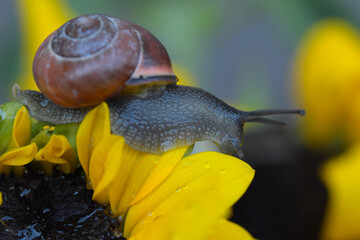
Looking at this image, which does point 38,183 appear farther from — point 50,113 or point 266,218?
point 266,218

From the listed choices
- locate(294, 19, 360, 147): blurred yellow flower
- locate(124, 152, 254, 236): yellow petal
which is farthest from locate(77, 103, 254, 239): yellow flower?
locate(294, 19, 360, 147): blurred yellow flower

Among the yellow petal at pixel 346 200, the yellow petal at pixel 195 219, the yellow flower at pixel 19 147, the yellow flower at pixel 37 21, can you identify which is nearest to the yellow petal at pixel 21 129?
the yellow flower at pixel 19 147

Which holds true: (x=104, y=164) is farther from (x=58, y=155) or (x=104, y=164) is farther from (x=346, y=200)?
(x=346, y=200)

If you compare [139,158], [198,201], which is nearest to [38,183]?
[139,158]

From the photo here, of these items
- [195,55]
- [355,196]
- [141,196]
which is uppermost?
[141,196]

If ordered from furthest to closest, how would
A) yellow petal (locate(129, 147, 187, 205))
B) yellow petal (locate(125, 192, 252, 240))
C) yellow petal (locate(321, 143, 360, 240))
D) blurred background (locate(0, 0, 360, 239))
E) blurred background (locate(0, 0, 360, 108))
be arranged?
blurred background (locate(0, 0, 360, 108)) < blurred background (locate(0, 0, 360, 239)) < yellow petal (locate(321, 143, 360, 240)) < yellow petal (locate(129, 147, 187, 205)) < yellow petal (locate(125, 192, 252, 240))

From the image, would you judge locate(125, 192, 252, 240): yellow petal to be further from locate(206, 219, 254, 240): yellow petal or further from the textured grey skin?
the textured grey skin

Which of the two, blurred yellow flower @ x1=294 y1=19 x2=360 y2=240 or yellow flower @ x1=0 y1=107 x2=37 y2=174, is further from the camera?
blurred yellow flower @ x1=294 y1=19 x2=360 y2=240
